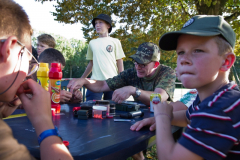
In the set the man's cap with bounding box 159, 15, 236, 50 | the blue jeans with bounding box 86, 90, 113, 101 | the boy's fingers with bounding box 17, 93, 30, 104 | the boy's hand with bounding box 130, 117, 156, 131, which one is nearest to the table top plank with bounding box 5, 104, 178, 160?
the boy's hand with bounding box 130, 117, 156, 131

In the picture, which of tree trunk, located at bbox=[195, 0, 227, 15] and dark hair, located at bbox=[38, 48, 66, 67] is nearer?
dark hair, located at bbox=[38, 48, 66, 67]

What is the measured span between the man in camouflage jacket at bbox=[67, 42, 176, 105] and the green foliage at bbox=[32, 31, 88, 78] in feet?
73.9

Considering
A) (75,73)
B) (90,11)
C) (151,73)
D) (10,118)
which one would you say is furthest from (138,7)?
(75,73)

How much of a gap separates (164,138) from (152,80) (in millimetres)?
1986

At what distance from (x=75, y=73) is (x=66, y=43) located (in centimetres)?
514

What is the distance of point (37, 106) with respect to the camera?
117 centimetres

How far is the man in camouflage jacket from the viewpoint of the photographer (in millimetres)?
2658

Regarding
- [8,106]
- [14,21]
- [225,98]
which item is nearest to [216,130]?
[225,98]

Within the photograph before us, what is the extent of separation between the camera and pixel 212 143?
39.3 inches

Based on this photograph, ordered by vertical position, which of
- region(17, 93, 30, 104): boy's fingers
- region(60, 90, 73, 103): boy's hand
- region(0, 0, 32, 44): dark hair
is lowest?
region(60, 90, 73, 103): boy's hand

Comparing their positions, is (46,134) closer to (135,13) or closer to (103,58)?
(103,58)

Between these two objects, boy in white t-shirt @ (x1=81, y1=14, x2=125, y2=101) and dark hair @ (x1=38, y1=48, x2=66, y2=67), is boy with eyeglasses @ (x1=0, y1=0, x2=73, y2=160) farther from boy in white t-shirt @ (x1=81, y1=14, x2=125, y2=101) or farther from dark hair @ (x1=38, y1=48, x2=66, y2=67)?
boy in white t-shirt @ (x1=81, y1=14, x2=125, y2=101)

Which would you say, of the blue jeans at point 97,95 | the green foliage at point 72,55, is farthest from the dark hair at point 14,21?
the green foliage at point 72,55

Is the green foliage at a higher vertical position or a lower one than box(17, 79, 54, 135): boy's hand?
higher
